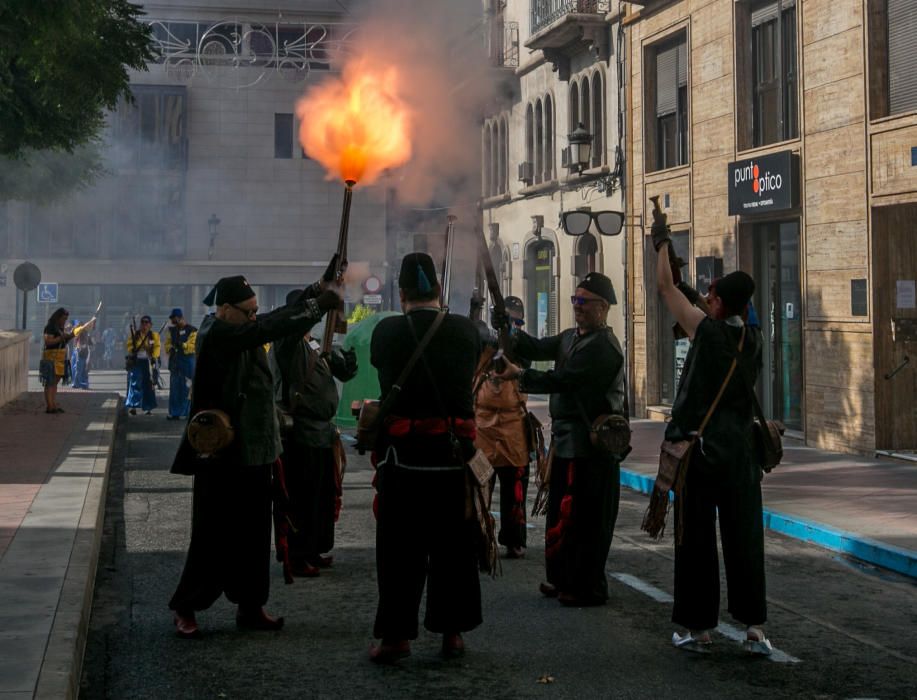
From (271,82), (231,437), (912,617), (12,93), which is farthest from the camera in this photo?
(271,82)

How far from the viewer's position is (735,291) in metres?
6.16

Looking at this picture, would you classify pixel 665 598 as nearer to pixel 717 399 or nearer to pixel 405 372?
pixel 717 399

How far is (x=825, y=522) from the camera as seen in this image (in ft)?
32.7

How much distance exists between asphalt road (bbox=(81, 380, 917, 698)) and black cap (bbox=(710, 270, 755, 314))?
65.4 inches

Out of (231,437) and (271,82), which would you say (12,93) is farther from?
(271,82)

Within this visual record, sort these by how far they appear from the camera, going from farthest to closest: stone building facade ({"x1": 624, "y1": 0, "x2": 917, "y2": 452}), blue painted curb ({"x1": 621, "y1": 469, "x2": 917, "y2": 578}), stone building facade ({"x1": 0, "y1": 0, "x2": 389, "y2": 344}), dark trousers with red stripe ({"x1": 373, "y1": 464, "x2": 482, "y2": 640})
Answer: stone building facade ({"x1": 0, "y1": 0, "x2": 389, "y2": 344}) → stone building facade ({"x1": 624, "y1": 0, "x2": 917, "y2": 452}) → blue painted curb ({"x1": 621, "y1": 469, "x2": 917, "y2": 578}) → dark trousers with red stripe ({"x1": 373, "y1": 464, "x2": 482, "y2": 640})

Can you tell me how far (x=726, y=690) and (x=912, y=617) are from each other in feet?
7.17

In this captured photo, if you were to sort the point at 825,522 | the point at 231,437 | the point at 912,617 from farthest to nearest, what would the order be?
the point at 825,522, the point at 912,617, the point at 231,437

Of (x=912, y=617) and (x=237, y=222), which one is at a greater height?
(x=237, y=222)

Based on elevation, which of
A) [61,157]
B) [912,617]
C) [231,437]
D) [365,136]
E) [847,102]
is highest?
[61,157]

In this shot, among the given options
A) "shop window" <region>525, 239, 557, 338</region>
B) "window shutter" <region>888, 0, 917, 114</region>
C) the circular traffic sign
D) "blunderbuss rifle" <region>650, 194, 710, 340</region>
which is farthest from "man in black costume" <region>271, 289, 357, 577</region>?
the circular traffic sign

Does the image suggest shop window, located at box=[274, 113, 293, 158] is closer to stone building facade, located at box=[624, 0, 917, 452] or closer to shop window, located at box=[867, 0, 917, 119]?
stone building facade, located at box=[624, 0, 917, 452]

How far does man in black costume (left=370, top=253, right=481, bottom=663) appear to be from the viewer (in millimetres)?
6016

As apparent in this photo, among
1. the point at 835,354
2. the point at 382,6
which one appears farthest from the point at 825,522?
the point at 382,6
